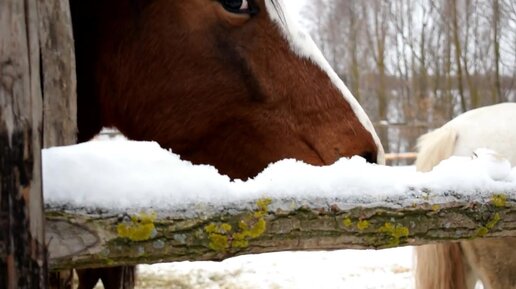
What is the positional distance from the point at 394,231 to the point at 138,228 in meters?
0.48

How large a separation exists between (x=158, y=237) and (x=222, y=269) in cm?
476

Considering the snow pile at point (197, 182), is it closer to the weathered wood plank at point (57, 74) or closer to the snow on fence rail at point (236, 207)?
the snow on fence rail at point (236, 207)

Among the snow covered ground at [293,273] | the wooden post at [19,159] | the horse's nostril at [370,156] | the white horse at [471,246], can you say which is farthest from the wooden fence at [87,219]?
the snow covered ground at [293,273]

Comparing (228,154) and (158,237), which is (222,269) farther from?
(158,237)

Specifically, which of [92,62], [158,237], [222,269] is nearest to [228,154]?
[92,62]

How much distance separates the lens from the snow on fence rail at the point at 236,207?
838 mm

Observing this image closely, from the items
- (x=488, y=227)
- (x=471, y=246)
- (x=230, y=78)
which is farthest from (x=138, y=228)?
(x=471, y=246)

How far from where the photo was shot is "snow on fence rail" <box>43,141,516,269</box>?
838 mm

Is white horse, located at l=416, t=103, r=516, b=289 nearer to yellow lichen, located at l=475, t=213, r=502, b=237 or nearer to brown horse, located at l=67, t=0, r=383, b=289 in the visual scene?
brown horse, located at l=67, t=0, r=383, b=289

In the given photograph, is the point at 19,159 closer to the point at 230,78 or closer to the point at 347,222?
the point at 347,222

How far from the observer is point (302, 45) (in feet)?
5.49

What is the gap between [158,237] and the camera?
87 centimetres

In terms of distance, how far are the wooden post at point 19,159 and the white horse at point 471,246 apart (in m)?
2.58

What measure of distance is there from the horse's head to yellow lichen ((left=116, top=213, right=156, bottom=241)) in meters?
0.81
